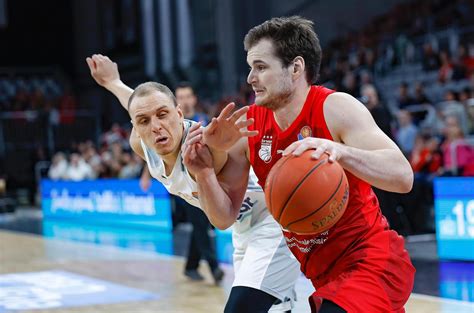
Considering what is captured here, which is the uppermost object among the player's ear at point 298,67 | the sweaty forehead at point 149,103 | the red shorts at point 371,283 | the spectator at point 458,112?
the player's ear at point 298,67

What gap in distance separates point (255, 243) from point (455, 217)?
4.13 metres

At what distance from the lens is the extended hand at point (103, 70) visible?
4.73m

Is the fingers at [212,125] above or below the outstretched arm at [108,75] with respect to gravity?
below

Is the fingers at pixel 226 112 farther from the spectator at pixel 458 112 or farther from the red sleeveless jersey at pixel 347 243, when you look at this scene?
the spectator at pixel 458 112

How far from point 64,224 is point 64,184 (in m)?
1.17

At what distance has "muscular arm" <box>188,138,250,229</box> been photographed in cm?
328

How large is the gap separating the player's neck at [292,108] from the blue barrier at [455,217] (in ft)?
16.1

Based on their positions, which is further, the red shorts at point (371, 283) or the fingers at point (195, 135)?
the fingers at point (195, 135)

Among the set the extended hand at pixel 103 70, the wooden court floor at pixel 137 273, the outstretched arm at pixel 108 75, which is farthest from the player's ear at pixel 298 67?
the wooden court floor at pixel 137 273

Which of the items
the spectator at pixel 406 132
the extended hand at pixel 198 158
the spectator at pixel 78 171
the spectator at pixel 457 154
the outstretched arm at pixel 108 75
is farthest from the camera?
the spectator at pixel 78 171

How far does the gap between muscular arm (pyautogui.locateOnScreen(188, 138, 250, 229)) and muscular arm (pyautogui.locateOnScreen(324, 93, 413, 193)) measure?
509mm

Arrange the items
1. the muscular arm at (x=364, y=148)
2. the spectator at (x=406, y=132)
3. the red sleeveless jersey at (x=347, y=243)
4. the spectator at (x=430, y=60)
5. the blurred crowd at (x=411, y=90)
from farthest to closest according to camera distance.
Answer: the spectator at (x=430, y=60) → the spectator at (x=406, y=132) → the blurred crowd at (x=411, y=90) → the red sleeveless jersey at (x=347, y=243) → the muscular arm at (x=364, y=148)

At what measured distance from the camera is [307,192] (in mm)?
2758

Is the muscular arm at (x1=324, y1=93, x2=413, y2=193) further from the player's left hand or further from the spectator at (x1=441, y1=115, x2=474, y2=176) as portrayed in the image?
the spectator at (x1=441, y1=115, x2=474, y2=176)
